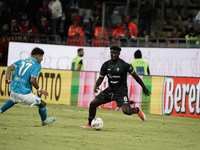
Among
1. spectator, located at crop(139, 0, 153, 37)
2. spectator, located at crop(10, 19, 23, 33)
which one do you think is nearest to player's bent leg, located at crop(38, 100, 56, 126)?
spectator, located at crop(139, 0, 153, 37)

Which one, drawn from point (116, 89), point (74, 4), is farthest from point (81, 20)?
point (116, 89)

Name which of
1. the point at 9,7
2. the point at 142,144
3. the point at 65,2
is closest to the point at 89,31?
the point at 65,2

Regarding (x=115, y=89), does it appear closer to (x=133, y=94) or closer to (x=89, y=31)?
(x=133, y=94)

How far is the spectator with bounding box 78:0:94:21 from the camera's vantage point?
23047 mm

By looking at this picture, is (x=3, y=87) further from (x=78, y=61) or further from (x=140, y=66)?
(x=140, y=66)

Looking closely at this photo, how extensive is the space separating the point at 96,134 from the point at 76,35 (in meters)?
12.2

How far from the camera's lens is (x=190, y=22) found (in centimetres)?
1962

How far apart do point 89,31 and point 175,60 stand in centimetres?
563

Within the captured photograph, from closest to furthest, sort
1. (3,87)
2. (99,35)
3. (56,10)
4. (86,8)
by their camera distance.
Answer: (3,87) → (99,35) → (56,10) → (86,8)

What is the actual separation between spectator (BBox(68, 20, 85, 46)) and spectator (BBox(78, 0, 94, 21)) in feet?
6.27

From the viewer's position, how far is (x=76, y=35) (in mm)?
21297

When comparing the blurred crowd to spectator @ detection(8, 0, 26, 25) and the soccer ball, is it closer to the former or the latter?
spectator @ detection(8, 0, 26, 25)

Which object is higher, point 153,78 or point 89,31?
point 89,31

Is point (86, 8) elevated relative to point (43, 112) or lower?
elevated
